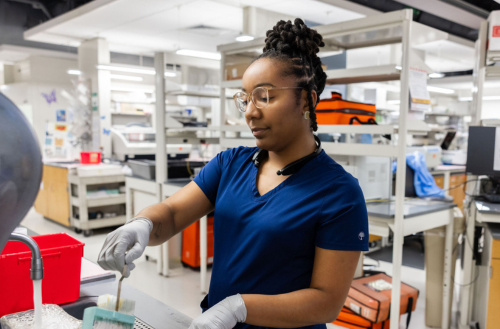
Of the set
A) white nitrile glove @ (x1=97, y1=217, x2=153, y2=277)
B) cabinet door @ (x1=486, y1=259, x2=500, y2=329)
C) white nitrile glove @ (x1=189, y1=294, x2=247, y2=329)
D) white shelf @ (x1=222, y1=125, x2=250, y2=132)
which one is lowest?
cabinet door @ (x1=486, y1=259, x2=500, y2=329)

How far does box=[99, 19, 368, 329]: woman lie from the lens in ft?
3.29

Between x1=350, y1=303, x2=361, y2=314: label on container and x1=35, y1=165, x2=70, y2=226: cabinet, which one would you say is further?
x1=35, y1=165, x2=70, y2=226: cabinet

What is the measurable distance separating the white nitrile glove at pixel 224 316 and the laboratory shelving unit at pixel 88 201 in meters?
4.46

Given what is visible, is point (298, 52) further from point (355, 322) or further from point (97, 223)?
point (97, 223)

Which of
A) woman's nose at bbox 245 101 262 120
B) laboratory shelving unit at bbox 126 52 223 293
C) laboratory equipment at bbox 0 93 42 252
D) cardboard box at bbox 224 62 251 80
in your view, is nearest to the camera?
laboratory equipment at bbox 0 93 42 252

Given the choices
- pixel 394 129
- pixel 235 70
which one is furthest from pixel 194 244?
pixel 394 129

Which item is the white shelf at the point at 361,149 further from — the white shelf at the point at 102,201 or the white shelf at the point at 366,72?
the white shelf at the point at 102,201

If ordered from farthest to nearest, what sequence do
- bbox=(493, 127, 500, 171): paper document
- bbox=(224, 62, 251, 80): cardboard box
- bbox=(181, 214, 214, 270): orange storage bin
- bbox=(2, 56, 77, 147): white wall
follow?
bbox=(2, 56, 77, 147): white wall < bbox=(181, 214, 214, 270): orange storage bin < bbox=(224, 62, 251, 80): cardboard box < bbox=(493, 127, 500, 171): paper document

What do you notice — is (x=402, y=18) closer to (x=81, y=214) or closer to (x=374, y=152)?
(x=374, y=152)

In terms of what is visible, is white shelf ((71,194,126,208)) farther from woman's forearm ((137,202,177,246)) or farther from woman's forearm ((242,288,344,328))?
woman's forearm ((242,288,344,328))

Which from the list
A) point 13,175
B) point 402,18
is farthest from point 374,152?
point 13,175

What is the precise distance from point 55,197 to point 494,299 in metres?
5.28

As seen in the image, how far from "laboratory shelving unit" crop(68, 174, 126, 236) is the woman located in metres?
4.14

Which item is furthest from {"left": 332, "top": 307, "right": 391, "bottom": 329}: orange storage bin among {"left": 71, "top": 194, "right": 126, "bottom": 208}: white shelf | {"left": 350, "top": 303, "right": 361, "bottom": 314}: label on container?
{"left": 71, "top": 194, "right": 126, "bottom": 208}: white shelf
